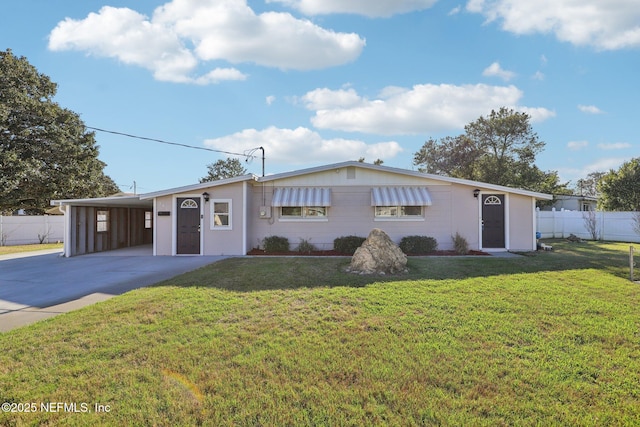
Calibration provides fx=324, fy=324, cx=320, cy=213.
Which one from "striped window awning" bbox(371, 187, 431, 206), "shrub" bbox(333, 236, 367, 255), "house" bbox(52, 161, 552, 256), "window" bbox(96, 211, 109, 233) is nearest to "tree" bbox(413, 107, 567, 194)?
"house" bbox(52, 161, 552, 256)

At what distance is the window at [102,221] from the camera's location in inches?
607

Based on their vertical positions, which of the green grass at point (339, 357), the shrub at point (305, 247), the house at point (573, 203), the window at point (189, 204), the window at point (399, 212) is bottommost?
the green grass at point (339, 357)

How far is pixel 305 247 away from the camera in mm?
13398

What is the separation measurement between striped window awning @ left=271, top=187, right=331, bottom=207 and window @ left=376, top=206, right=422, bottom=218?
226 centimetres

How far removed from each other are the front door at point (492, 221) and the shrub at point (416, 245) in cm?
263

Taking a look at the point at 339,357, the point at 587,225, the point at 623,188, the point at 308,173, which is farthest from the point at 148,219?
the point at 623,188

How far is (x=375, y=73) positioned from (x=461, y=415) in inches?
513

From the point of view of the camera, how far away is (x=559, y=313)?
5.35m

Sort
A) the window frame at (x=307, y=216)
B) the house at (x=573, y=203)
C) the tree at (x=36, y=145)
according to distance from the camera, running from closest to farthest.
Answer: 1. the window frame at (x=307, y=216)
2. the tree at (x=36, y=145)
3. the house at (x=573, y=203)

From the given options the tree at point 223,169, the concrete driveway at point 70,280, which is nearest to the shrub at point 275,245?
the concrete driveway at point 70,280

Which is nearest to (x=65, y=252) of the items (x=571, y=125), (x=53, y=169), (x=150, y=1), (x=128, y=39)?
(x=128, y=39)

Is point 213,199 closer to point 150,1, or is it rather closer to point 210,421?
point 150,1

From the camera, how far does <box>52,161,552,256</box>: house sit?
516 inches

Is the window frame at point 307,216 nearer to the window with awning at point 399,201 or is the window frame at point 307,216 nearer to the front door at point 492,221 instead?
the window with awning at point 399,201
